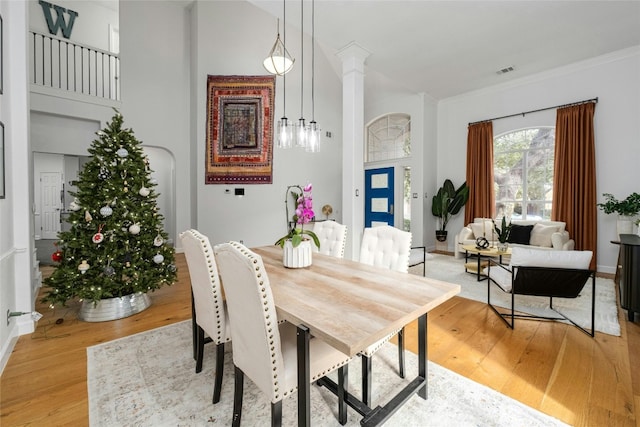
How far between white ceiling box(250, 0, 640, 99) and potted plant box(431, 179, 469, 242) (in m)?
2.10

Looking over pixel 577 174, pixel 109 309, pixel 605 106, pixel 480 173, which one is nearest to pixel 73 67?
pixel 109 309

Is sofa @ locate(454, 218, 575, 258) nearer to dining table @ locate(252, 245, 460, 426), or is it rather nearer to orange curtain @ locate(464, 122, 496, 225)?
orange curtain @ locate(464, 122, 496, 225)

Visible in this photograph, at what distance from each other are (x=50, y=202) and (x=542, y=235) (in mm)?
8656

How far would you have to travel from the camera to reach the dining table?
104cm

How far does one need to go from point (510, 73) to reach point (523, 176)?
69.4 inches

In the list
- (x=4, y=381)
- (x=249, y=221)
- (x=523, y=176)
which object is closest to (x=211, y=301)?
(x=4, y=381)

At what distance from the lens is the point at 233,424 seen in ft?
4.47

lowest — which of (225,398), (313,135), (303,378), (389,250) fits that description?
(225,398)

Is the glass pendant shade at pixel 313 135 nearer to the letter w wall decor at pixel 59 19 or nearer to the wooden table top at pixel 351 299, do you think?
the wooden table top at pixel 351 299

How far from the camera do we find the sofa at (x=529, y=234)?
418 cm

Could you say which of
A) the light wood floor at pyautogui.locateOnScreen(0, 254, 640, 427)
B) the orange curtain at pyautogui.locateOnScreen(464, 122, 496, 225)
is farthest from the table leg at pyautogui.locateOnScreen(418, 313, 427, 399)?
the orange curtain at pyautogui.locateOnScreen(464, 122, 496, 225)

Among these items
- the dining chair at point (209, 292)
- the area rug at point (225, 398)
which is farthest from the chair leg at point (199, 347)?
the dining chair at point (209, 292)

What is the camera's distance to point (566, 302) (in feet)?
10.1

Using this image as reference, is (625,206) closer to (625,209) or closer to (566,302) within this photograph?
(625,209)
